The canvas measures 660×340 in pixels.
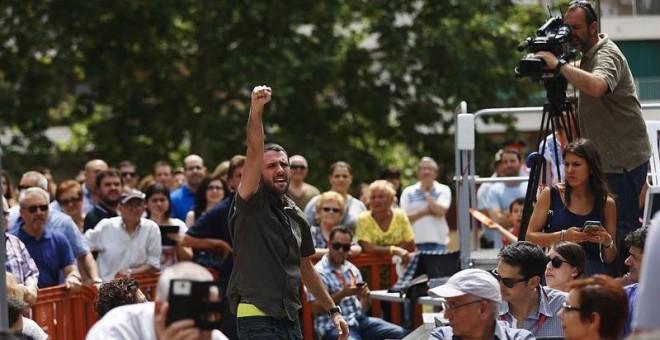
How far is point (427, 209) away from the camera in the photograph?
15.3 metres

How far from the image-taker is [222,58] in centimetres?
2491

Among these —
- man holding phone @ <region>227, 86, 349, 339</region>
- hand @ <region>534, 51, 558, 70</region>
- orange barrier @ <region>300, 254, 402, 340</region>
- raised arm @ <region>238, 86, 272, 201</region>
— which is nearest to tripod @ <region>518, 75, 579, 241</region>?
hand @ <region>534, 51, 558, 70</region>

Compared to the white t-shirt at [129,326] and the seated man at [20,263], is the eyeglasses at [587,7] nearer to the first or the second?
the seated man at [20,263]

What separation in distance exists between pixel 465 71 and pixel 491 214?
10243 mm

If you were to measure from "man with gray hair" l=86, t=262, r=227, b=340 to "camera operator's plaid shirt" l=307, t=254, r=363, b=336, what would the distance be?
238 inches

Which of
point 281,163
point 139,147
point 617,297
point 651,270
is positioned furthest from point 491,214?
point 139,147

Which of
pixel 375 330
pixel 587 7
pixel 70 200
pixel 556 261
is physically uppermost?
pixel 587 7

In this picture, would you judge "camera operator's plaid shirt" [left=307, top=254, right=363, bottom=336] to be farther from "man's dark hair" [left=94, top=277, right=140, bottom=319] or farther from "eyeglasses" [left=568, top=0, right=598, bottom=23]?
"man's dark hair" [left=94, top=277, right=140, bottom=319]

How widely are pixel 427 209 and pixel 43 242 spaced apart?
508cm

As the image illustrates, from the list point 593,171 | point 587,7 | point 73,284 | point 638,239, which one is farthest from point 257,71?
point 638,239

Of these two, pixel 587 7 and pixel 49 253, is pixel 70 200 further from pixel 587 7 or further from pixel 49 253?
pixel 587 7

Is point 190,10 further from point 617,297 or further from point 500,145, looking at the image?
point 617,297

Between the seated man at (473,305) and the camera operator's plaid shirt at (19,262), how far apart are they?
4766mm

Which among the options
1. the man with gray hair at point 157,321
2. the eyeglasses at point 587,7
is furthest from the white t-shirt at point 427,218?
the man with gray hair at point 157,321
